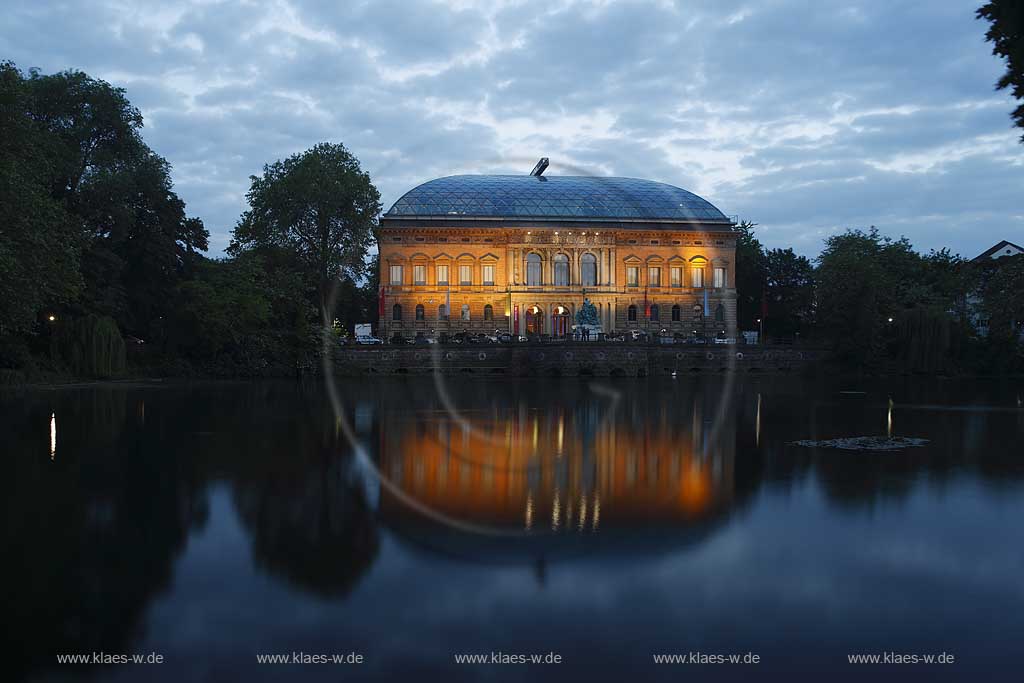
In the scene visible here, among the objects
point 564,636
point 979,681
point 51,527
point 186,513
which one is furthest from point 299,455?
point 979,681

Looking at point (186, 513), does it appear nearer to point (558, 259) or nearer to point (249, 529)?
point (249, 529)

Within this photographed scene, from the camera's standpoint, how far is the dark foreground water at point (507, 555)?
8.15 meters

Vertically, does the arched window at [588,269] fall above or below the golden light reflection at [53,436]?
above

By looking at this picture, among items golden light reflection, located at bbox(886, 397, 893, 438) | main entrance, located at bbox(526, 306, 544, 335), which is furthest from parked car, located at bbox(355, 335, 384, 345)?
golden light reflection, located at bbox(886, 397, 893, 438)

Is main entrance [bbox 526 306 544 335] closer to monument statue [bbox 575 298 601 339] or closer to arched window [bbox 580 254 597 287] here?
arched window [bbox 580 254 597 287]

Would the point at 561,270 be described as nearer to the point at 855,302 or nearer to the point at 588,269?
the point at 588,269

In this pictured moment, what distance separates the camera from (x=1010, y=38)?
1373 cm

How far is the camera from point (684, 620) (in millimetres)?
8875

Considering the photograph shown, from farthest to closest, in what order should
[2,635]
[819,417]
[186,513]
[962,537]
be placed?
[819,417] < [186,513] < [962,537] < [2,635]

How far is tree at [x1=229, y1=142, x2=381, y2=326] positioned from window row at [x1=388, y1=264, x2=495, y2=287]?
19.9m

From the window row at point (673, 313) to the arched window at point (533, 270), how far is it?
409 inches

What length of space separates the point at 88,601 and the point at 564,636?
5.19m

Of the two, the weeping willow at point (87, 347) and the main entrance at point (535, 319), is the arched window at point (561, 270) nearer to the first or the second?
the main entrance at point (535, 319)

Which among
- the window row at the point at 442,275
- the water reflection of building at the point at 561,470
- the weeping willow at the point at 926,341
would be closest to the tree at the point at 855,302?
the weeping willow at the point at 926,341
